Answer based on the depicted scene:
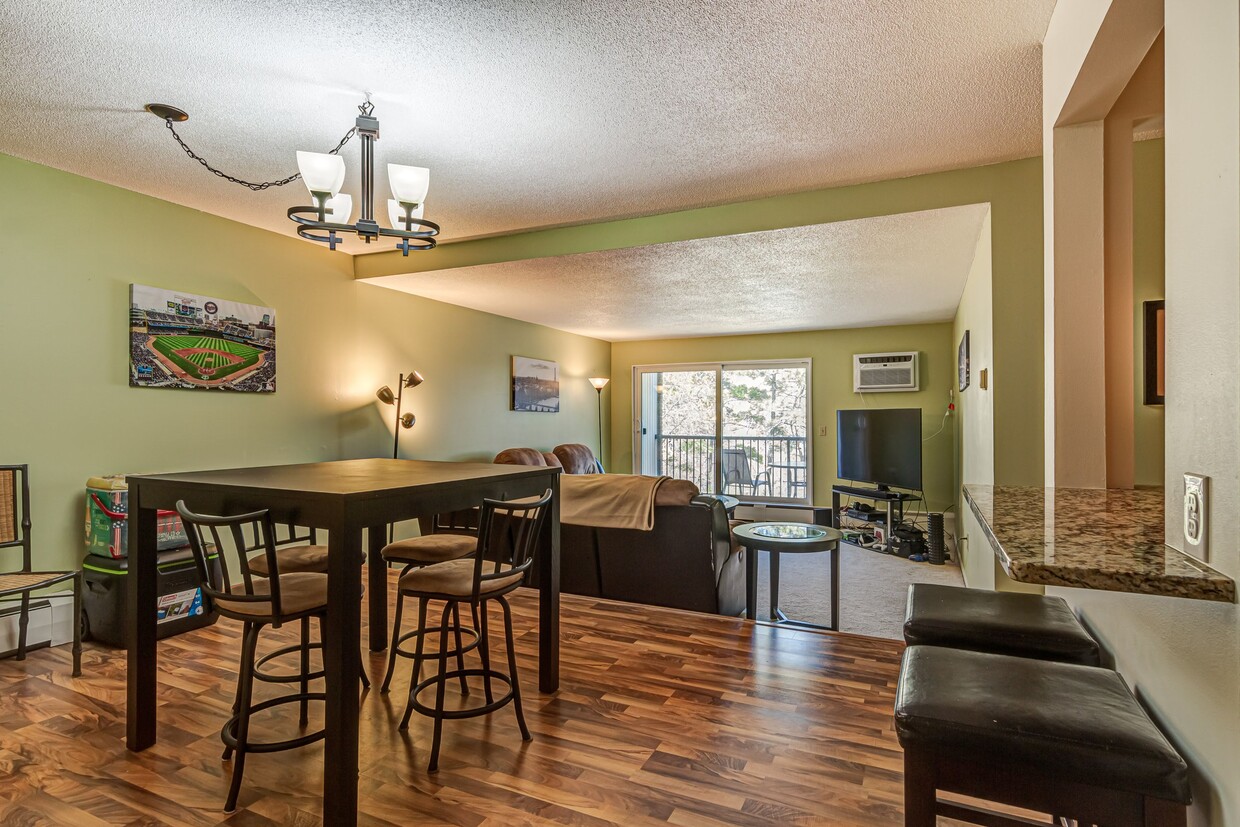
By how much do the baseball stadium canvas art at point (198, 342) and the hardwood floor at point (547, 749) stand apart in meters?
1.55

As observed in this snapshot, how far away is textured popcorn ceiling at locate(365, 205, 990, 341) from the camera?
379 centimetres

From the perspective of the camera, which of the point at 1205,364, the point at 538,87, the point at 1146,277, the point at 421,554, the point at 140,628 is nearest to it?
the point at 1205,364

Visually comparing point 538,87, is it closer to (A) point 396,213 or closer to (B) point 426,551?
(A) point 396,213

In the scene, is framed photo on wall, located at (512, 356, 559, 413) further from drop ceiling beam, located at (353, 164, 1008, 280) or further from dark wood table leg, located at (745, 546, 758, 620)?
dark wood table leg, located at (745, 546, 758, 620)

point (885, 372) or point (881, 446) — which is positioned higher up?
point (885, 372)

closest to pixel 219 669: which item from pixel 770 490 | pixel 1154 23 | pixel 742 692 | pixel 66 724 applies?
pixel 66 724

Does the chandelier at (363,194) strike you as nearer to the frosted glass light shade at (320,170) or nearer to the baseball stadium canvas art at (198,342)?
the frosted glass light shade at (320,170)

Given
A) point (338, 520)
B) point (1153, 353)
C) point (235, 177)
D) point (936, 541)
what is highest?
point (235, 177)

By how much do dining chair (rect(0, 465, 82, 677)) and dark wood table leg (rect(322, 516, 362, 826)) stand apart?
76.6 inches

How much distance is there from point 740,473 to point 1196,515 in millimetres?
7438

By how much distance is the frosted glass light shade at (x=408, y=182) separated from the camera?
93.8 inches

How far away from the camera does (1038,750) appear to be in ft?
3.19

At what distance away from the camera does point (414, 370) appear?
5.47 m

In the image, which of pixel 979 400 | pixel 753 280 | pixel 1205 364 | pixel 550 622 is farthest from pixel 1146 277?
pixel 550 622
